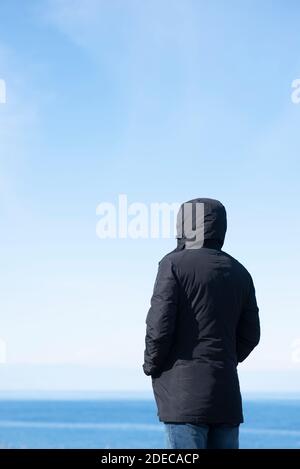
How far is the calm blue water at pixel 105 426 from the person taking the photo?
80.4m

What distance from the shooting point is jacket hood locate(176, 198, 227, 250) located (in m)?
4.21

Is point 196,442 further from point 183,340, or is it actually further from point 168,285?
point 168,285

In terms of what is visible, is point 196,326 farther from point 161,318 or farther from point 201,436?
point 201,436

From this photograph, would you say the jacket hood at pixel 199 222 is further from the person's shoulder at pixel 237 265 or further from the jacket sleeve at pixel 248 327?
the jacket sleeve at pixel 248 327

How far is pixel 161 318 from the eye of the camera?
13.3 ft

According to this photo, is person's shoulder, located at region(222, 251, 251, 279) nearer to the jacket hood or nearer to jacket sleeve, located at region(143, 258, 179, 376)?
the jacket hood

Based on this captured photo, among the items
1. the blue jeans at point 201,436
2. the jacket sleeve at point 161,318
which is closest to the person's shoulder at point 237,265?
the jacket sleeve at point 161,318

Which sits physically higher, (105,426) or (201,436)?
(105,426)

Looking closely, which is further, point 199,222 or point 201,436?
point 199,222

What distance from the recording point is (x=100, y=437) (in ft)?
283

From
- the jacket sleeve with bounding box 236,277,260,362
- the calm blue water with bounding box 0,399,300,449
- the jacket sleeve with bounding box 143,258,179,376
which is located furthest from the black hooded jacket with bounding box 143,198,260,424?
the calm blue water with bounding box 0,399,300,449

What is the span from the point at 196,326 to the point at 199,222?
51 cm

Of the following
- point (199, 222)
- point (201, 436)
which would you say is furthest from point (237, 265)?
point (201, 436)
